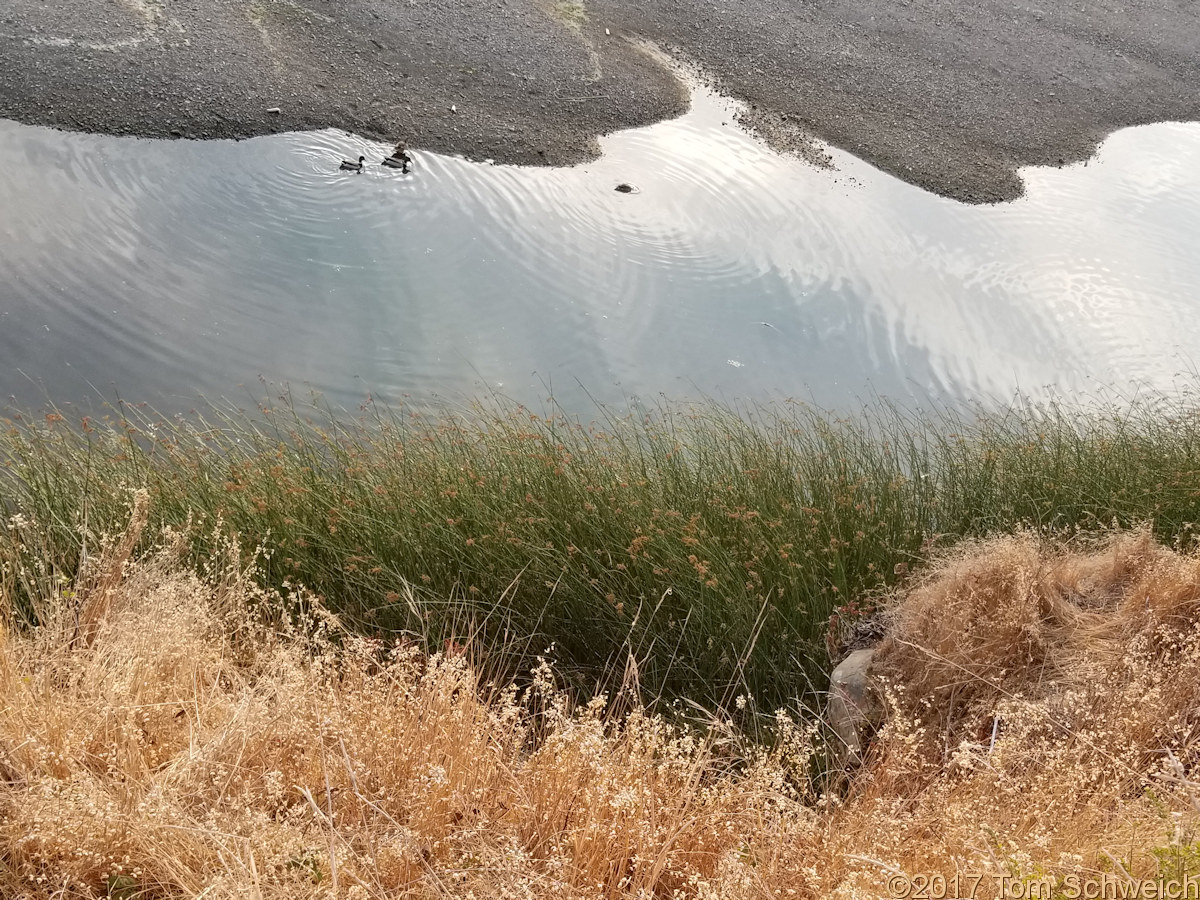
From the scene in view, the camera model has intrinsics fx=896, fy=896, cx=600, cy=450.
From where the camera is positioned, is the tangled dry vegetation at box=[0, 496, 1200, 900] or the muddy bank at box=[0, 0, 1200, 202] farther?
the muddy bank at box=[0, 0, 1200, 202]

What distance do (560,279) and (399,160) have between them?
1.43 meters

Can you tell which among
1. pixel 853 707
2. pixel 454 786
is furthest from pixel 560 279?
pixel 454 786

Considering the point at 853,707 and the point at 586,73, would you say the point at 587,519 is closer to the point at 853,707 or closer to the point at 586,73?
the point at 853,707

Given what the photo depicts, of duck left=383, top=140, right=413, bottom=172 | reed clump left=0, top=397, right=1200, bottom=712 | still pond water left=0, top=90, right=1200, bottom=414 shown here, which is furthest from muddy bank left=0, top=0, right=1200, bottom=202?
reed clump left=0, top=397, right=1200, bottom=712

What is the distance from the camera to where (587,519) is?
321 cm

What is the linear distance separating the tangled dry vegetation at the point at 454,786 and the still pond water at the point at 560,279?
2.46 m

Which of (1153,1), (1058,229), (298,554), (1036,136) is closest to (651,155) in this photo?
(1058,229)

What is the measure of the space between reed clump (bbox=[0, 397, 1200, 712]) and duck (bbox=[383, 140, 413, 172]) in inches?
96.1

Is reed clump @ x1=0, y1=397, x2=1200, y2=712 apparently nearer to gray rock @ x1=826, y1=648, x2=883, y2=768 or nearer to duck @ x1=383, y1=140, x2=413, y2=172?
gray rock @ x1=826, y1=648, x2=883, y2=768

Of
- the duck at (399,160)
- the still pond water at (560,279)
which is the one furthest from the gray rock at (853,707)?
the duck at (399,160)

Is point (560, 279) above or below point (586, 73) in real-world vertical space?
below

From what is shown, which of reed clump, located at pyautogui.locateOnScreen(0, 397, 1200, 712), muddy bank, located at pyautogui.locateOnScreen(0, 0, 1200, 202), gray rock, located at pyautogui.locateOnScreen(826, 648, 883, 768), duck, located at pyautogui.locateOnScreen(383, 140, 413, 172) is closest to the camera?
gray rock, located at pyautogui.locateOnScreen(826, 648, 883, 768)

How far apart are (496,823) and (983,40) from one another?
31.3 ft

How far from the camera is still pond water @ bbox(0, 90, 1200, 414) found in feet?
15.4
